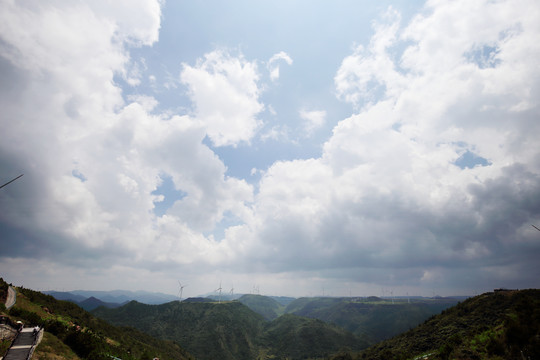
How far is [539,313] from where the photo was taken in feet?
127

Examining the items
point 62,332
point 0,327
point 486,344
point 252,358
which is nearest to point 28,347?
point 0,327

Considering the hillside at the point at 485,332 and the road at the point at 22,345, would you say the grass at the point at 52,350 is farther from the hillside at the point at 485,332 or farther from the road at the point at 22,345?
the hillside at the point at 485,332

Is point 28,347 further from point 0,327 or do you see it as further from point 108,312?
point 108,312

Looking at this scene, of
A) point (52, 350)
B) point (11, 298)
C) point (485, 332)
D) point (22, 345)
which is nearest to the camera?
point (22, 345)

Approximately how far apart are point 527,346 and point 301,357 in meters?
177

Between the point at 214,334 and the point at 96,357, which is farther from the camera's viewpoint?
the point at 214,334

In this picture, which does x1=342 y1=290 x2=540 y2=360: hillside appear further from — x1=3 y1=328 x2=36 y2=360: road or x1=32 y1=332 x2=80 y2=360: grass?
x1=3 y1=328 x2=36 y2=360: road

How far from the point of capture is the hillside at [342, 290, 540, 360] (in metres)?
33.4

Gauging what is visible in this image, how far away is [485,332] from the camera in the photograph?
41.8 metres

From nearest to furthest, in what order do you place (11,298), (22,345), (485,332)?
(22,345), (485,332), (11,298)

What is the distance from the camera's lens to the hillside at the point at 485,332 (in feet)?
109

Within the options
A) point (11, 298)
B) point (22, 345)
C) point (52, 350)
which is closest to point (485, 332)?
point (52, 350)

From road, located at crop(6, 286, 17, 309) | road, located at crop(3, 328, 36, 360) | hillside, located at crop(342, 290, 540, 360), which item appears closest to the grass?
road, located at crop(3, 328, 36, 360)

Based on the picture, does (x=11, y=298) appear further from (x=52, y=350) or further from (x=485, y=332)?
(x=485, y=332)
